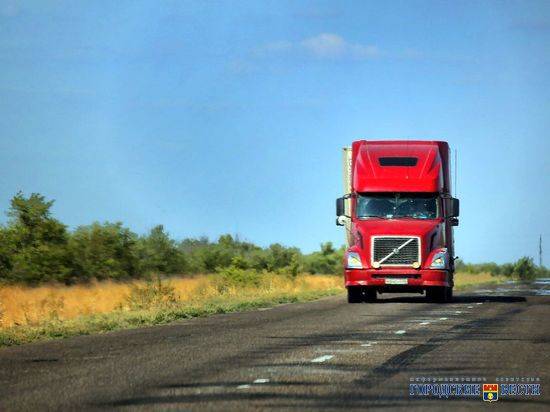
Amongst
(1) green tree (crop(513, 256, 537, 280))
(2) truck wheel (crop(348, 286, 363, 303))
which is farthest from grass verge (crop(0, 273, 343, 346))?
(1) green tree (crop(513, 256, 537, 280))

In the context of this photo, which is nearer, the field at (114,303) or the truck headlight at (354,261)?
the field at (114,303)

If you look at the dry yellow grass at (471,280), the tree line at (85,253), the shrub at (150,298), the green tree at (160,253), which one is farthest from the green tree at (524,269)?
the shrub at (150,298)

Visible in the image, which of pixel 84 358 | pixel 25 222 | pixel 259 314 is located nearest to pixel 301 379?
pixel 84 358

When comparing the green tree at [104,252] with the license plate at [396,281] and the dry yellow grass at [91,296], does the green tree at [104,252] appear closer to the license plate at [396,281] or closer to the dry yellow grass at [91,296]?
the dry yellow grass at [91,296]

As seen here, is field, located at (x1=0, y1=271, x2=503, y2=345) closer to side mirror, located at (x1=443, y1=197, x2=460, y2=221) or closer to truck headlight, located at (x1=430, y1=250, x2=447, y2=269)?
truck headlight, located at (x1=430, y1=250, x2=447, y2=269)

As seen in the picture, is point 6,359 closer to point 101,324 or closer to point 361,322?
point 101,324

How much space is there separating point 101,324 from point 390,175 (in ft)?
35.9

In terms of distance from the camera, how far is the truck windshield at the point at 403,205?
100ft

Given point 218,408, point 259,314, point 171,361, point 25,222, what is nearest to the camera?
point 218,408

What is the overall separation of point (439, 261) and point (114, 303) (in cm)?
1028

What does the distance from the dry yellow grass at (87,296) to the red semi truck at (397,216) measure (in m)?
4.98

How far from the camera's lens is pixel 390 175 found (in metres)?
30.2

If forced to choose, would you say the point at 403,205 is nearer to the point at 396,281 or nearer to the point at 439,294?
the point at 396,281

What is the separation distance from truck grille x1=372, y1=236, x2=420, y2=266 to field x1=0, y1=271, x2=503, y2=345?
348cm
